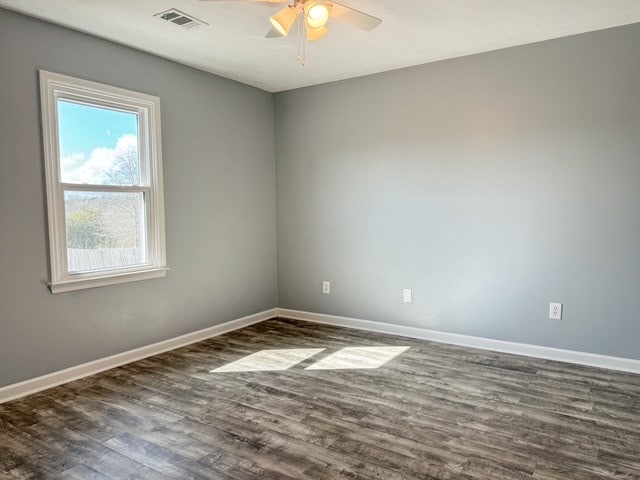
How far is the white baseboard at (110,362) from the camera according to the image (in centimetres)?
283

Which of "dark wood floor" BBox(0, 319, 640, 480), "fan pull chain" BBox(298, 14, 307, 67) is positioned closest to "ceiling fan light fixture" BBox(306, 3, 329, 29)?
"fan pull chain" BBox(298, 14, 307, 67)

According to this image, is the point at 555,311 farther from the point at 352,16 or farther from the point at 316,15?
the point at 316,15

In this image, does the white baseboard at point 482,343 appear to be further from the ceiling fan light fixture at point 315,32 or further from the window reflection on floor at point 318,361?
the ceiling fan light fixture at point 315,32

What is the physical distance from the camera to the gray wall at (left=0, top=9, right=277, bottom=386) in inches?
110

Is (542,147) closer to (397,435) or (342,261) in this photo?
(342,261)

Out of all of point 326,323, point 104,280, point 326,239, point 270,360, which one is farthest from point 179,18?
point 326,323

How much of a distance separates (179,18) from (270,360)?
8.21ft

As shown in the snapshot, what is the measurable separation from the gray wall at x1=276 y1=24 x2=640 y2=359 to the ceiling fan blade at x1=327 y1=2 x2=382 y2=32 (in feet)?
5.09

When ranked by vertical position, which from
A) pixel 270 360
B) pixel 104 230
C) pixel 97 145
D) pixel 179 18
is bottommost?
pixel 270 360

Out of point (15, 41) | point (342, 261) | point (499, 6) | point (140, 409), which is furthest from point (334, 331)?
point (15, 41)

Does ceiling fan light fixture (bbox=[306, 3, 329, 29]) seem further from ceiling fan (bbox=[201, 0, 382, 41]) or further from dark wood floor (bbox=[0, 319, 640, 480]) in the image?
dark wood floor (bbox=[0, 319, 640, 480])

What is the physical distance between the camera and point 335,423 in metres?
2.46

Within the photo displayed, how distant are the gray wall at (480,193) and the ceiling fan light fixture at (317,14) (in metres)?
1.80

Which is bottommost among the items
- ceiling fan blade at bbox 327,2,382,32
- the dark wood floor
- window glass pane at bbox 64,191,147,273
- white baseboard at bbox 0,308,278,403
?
the dark wood floor
